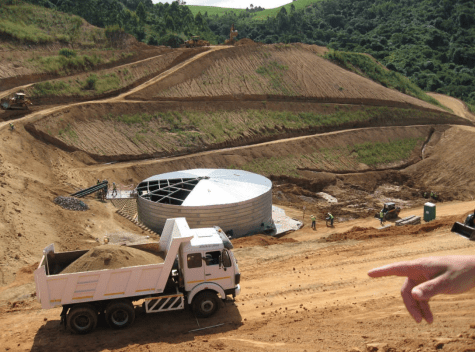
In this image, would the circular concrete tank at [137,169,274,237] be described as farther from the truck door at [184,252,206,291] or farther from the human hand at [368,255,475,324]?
the human hand at [368,255,475,324]

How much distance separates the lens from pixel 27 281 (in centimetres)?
1995

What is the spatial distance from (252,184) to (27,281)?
18030 millimetres

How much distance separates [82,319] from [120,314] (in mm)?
1182

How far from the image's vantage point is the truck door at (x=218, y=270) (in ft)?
51.3

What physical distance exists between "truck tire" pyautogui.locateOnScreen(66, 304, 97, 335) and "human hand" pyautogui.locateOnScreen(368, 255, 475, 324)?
12.4 metres

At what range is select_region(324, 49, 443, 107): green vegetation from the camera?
72188mm

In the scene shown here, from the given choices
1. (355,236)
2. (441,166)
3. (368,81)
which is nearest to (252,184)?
(355,236)

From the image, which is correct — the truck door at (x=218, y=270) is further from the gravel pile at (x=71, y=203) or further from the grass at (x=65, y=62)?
the grass at (x=65, y=62)

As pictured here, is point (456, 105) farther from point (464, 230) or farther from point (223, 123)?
point (464, 230)

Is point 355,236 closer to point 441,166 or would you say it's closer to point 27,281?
point 27,281

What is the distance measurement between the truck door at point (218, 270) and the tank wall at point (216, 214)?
45.5ft

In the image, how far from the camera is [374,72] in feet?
244

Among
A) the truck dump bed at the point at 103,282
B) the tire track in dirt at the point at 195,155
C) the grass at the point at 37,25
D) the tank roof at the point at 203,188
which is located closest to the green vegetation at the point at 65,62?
the grass at the point at 37,25

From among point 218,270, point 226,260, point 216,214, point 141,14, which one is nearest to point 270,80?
point 216,214
